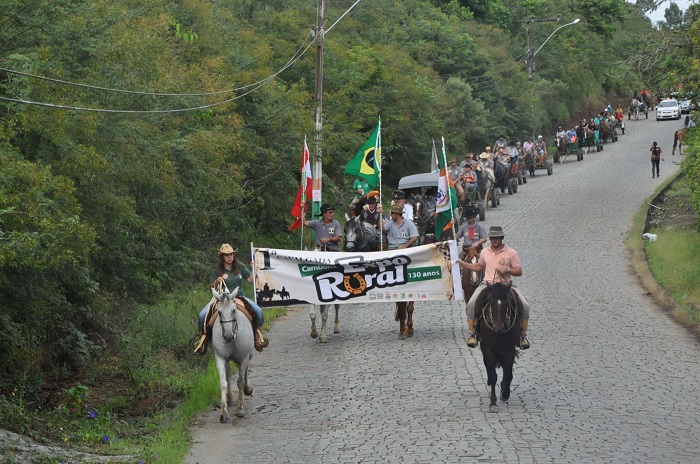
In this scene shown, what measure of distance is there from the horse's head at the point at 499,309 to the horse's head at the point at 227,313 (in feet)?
10.3

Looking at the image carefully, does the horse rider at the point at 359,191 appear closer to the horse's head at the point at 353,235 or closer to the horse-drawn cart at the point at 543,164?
the horse's head at the point at 353,235

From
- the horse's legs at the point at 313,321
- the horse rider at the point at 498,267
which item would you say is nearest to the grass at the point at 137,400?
the horse's legs at the point at 313,321

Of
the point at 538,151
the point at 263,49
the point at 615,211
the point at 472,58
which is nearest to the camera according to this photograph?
the point at 263,49

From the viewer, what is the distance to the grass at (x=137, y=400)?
40.5 feet

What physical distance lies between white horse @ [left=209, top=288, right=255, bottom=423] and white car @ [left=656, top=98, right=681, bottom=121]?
2835 inches

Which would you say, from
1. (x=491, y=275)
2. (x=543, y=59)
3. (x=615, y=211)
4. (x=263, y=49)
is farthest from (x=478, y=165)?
(x=543, y=59)

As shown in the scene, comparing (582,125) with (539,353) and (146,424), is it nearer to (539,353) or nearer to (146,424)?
(539,353)

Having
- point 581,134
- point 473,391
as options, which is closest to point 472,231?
point 473,391

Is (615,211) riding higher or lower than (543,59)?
lower

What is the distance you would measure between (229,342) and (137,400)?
203cm

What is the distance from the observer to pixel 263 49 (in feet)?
104

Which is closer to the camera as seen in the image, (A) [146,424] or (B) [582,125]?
(A) [146,424]

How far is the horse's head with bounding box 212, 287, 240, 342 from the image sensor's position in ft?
44.7

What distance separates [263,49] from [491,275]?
1910 centimetres
